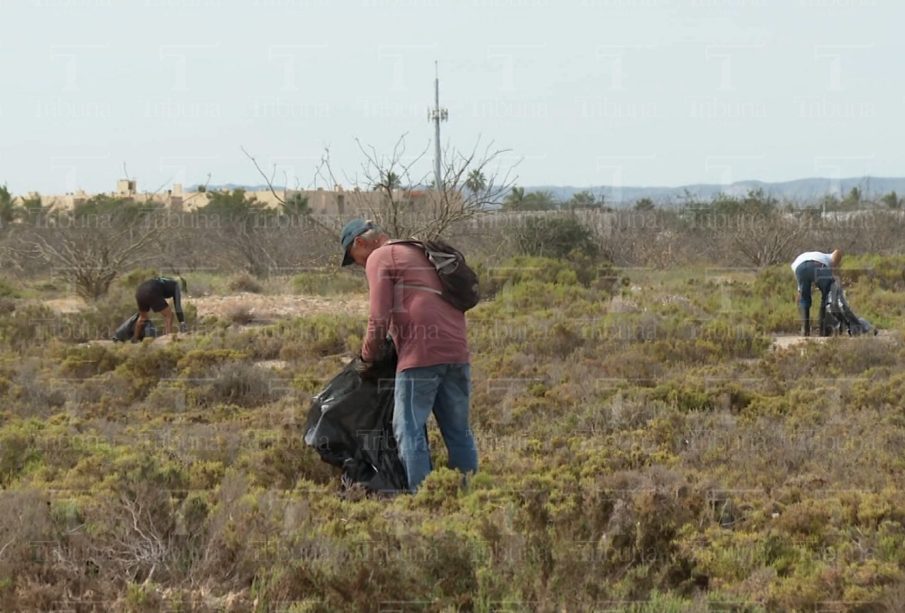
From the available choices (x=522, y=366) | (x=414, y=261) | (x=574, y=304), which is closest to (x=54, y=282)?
(x=574, y=304)

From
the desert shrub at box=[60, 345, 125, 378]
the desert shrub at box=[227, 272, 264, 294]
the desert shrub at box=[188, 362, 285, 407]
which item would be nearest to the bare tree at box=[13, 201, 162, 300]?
the desert shrub at box=[227, 272, 264, 294]

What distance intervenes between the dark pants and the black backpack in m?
9.16

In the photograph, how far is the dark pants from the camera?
14328mm

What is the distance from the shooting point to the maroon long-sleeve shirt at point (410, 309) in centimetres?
607

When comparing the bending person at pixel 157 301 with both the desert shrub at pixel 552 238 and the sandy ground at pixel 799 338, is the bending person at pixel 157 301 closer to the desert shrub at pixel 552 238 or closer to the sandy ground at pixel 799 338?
the sandy ground at pixel 799 338

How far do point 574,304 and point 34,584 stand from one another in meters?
13.3

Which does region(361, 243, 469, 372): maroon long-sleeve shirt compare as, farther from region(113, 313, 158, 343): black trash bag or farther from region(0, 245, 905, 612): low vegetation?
region(113, 313, 158, 343): black trash bag

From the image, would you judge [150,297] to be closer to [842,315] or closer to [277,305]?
[277,305]

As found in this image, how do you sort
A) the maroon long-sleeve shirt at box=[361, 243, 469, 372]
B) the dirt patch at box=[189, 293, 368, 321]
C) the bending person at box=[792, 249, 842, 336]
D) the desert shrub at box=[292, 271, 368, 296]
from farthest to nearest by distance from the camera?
the desert shrub at box=[292, 271, 368, 296] → the dirt patch at box=[189, 293, 368, 321] → the bending person at box=[792, 249, 842, 336] → the maroon long-sleeve shirt at box=[361, 243, 469, 372]

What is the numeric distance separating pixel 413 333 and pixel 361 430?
2.59 feet

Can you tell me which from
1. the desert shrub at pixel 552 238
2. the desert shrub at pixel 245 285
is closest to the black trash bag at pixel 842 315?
the desert shrub at pixel 245 285

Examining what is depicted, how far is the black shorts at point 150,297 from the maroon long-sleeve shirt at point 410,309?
365 inches

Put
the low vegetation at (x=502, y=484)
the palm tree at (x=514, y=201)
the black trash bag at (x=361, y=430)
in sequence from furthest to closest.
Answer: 1. the palm tree at (x=514, y=201)
2. the black trash bag at (x=361, y=430)
3. the low vegetation at (x=502, y=484)

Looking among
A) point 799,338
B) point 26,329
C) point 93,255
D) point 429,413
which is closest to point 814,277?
point 799,338
